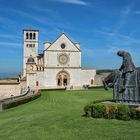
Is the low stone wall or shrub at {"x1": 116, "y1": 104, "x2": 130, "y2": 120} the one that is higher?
the low stone wall

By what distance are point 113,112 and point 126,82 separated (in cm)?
323

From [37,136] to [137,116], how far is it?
484 cm

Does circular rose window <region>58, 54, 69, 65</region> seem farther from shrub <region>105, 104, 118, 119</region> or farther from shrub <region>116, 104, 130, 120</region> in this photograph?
shrub <region>116, 104, 130, 120</region>

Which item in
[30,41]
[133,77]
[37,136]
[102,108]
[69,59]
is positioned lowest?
[37,136]

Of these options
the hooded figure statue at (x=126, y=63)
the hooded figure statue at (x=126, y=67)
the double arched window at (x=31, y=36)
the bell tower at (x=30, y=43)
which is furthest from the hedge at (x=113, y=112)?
the double arched window at (x=31, y=36)

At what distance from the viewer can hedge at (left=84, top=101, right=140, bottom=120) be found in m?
15.3

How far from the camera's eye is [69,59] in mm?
72312

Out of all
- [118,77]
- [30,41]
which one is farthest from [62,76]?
[118,77]

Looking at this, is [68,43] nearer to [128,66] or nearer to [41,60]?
[41,60]

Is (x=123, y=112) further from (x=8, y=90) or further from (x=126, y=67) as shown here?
(x=8, y=90)

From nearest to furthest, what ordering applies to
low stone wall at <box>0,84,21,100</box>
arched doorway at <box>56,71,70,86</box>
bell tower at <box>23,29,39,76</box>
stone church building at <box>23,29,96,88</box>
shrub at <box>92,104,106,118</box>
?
1. shrub at <box>92,104,106,118</box>
2. low stone wall at <box>0,84,21,100</box>
3. stone church building at <box>23,29,96,88</box>
4. arched doorway at <box>56,71,70,86</box>
5. bell tower at <box>23,29,39,76</box>

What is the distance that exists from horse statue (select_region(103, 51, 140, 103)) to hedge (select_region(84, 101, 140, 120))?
9.15ft

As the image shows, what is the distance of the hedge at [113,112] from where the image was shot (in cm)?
1534

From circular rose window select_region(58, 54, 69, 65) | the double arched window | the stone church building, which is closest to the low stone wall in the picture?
the stone church building
